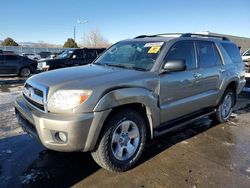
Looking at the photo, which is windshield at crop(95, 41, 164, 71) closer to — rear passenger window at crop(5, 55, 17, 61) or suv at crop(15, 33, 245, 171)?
suv at crop(15, 33, 245, 171)

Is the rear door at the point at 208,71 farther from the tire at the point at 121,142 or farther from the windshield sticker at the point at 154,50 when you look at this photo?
the tire at the point at 121,142

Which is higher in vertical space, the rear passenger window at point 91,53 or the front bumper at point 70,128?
the rear passenger window at point 91,53

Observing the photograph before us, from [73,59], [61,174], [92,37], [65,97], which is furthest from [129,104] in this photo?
[92,37]

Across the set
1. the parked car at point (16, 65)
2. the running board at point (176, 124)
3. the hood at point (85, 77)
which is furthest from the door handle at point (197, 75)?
the parked car at point (16, 65)

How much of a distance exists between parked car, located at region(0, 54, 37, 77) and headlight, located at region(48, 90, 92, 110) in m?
14.0

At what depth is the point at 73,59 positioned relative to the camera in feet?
48.5

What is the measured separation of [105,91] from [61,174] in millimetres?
1295

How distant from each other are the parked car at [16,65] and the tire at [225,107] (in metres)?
13.5

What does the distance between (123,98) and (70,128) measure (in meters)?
0.80

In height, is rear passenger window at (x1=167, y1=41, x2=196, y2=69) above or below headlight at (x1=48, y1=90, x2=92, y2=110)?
above

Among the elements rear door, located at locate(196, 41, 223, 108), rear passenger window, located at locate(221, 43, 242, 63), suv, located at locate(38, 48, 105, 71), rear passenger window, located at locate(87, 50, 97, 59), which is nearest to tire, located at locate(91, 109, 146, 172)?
rear door, located at locate(196, 41, 223, 108)

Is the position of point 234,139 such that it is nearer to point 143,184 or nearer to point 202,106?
point 202,106

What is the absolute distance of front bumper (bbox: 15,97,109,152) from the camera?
3.03 meters

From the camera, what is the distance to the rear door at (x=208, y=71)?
4.88 metres
